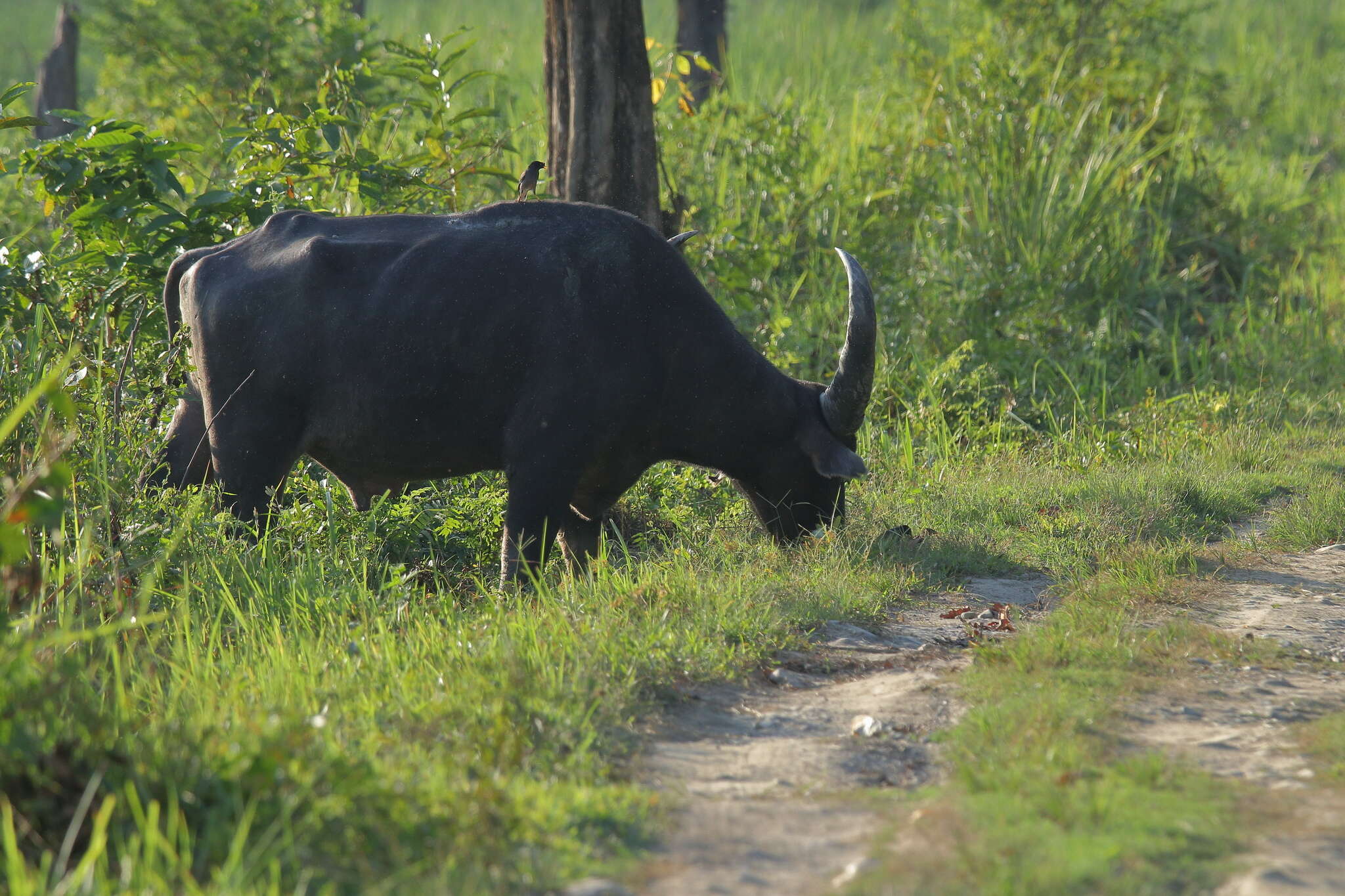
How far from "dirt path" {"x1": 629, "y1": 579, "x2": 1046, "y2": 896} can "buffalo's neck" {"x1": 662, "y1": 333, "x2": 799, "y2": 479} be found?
42.9 inches

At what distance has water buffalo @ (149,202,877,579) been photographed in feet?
16.5

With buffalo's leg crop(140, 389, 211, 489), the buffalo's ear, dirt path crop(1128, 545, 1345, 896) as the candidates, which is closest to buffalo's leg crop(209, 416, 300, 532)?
buffalo's leg crop(140, 389, 211, 489)

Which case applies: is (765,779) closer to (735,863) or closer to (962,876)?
(735,863)

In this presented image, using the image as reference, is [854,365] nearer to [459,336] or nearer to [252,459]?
[459,336]

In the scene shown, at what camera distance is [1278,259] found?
10.7m

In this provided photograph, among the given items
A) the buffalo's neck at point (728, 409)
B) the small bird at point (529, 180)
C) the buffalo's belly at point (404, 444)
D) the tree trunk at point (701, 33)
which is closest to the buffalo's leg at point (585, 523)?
the buffalo's neck at point (728, 409)

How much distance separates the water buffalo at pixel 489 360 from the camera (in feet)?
16.5

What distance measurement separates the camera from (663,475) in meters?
6.58

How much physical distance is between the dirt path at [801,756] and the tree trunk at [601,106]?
3.43 meters

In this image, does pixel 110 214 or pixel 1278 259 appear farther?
pixel 1278 259

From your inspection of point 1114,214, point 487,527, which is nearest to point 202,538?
point 487,527

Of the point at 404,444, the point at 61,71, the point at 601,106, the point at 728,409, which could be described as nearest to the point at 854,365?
the point at 728,409

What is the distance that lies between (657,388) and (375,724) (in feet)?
7.20

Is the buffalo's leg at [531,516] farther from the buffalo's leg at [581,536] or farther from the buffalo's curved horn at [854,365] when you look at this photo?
the buffalo's curved horn at [854,365]
